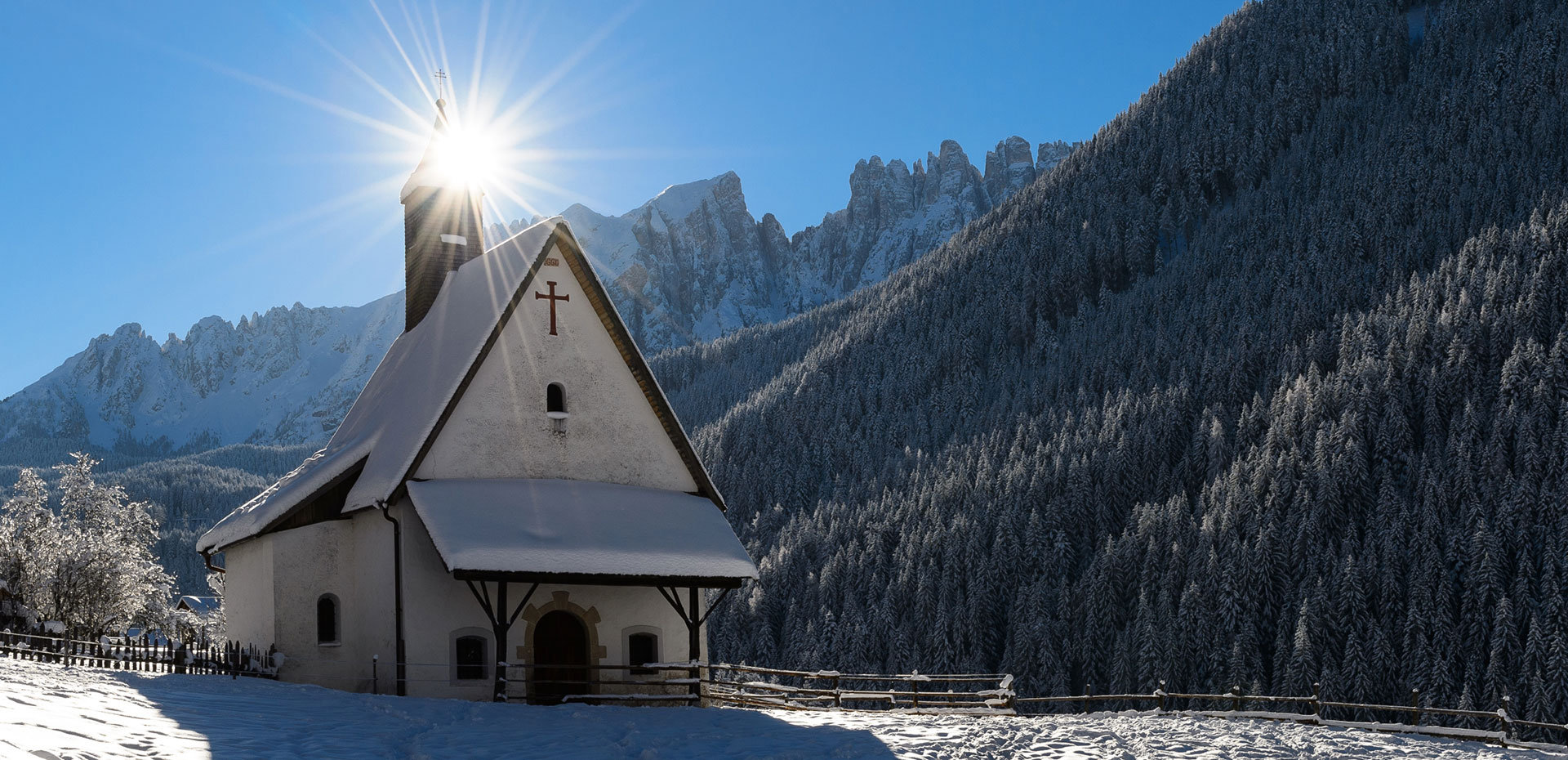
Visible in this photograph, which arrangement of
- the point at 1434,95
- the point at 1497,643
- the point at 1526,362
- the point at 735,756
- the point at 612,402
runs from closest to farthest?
1. the point at 735,756
2. the point at 612,402
3. the point at 1497,643
4. the point at 1526,362
5. the point at 1434,95

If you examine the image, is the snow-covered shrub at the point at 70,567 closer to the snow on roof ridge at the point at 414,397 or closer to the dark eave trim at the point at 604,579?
the snow on roof ridge at the point at 414,397

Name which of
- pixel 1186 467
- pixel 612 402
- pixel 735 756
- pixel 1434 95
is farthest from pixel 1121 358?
pixel 735 756

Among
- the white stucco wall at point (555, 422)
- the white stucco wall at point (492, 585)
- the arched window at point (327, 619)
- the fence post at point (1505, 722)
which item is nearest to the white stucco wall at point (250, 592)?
the white stucco wall at point (492, 585)

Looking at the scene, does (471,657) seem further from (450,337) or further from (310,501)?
(450,337)

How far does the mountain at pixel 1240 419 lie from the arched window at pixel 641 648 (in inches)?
2549

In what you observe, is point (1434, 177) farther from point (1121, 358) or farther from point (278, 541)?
point (278, 541)

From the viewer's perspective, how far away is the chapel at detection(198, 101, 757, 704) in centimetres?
2573

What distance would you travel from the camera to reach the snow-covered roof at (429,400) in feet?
89.7

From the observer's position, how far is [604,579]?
83.8ft

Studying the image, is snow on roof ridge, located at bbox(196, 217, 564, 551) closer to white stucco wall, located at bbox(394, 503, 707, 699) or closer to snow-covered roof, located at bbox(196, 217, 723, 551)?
snow-covered roof, located at bbox(196, 217, 723, 551)

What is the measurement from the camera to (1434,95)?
166 m

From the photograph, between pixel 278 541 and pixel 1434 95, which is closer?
pixel 278 541

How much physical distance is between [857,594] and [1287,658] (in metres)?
38.6

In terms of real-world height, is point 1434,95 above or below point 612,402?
above
